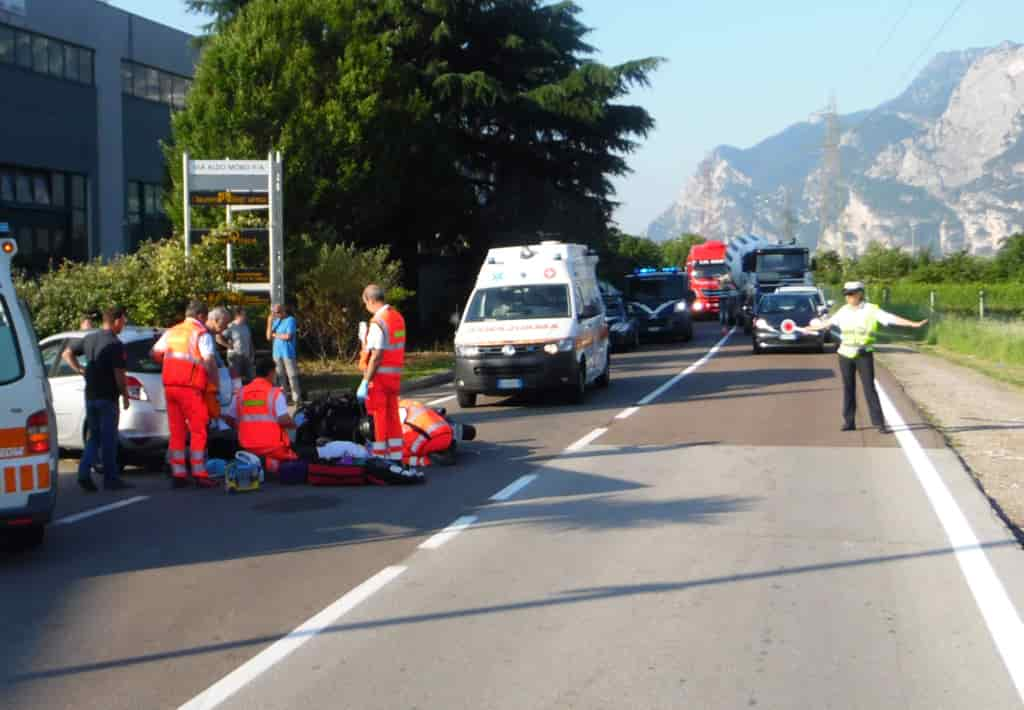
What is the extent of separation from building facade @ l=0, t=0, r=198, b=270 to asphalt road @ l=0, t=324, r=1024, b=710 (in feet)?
83.6

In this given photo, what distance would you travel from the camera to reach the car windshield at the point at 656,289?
38312 mm

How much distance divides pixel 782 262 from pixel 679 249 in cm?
8860

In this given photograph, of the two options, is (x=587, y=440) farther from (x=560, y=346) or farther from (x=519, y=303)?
(x=519, y=303)

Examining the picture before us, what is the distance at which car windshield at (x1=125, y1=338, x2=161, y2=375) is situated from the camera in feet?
40.3

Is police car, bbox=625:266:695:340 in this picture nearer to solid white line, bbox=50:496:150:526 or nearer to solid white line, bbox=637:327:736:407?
solid white line, bbox=637:327:736:407

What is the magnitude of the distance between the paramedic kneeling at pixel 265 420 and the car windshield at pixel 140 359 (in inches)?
46.7

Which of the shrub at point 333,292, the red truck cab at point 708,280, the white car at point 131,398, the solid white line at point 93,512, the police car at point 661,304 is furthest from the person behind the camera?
the red truck cab at point 708,280

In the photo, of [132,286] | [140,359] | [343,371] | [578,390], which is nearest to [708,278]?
[343,371]

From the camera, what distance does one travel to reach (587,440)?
46.6ft

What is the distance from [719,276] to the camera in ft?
189

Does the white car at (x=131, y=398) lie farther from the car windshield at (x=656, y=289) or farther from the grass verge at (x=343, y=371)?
the car windshield at (x=656, y=289)

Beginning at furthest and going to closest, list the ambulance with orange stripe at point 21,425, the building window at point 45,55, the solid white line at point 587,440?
the building window at point 45,55 → the solid white line at point 587,440 → the ambulance with orange stripe at point 21,425

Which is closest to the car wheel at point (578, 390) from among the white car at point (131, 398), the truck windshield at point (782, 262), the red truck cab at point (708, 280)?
the white car at point (131, 398)

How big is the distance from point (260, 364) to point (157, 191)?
3167cm
